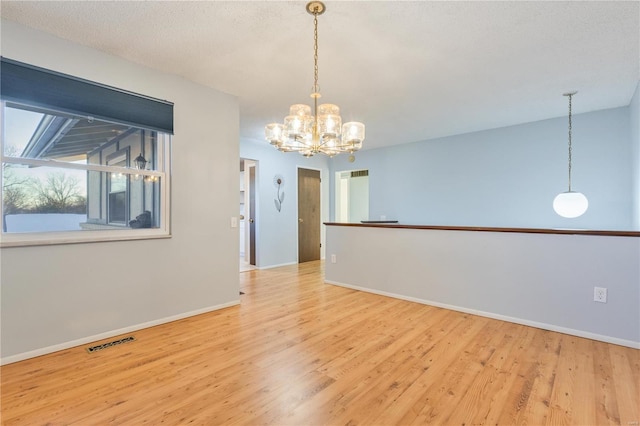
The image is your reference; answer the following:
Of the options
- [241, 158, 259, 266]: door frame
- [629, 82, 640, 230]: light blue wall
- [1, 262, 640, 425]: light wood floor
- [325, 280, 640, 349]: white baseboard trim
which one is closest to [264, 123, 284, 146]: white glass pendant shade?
[1, 262, 640, 425]: light wood floor

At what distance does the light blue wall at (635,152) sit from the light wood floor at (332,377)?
6.38ft

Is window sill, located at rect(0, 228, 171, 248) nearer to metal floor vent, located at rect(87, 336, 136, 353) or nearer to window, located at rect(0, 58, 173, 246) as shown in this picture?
window, located at rect(0, 58, 173, 246)

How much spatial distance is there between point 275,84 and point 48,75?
1890 mm

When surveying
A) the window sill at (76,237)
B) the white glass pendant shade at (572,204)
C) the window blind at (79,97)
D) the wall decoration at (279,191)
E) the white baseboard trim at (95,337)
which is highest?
the window blind at (79,97)

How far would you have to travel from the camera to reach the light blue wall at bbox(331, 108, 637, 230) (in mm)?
3857

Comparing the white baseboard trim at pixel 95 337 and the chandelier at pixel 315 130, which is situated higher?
the chandelier at pixel 315 130

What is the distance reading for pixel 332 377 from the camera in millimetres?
1966

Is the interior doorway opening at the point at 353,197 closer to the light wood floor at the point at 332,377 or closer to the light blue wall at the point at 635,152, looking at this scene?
the light blue wall at the point at 635,152

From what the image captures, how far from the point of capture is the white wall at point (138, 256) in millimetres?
2213

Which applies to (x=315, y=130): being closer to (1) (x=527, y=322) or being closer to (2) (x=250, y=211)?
(1) (x=527, y=322)

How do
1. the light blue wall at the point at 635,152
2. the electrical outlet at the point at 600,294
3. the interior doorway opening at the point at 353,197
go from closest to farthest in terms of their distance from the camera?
the electrical outlet at the point at 600,294, the light blue wall at the point at 635,152, the interior doorway opening at the point at 353,197

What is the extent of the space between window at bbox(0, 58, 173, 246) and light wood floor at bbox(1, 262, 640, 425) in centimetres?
102

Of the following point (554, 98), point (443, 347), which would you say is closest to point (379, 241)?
point (443, 347)

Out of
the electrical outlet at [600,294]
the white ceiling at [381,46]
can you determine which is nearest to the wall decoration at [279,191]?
the white ceiling at [381,46]
